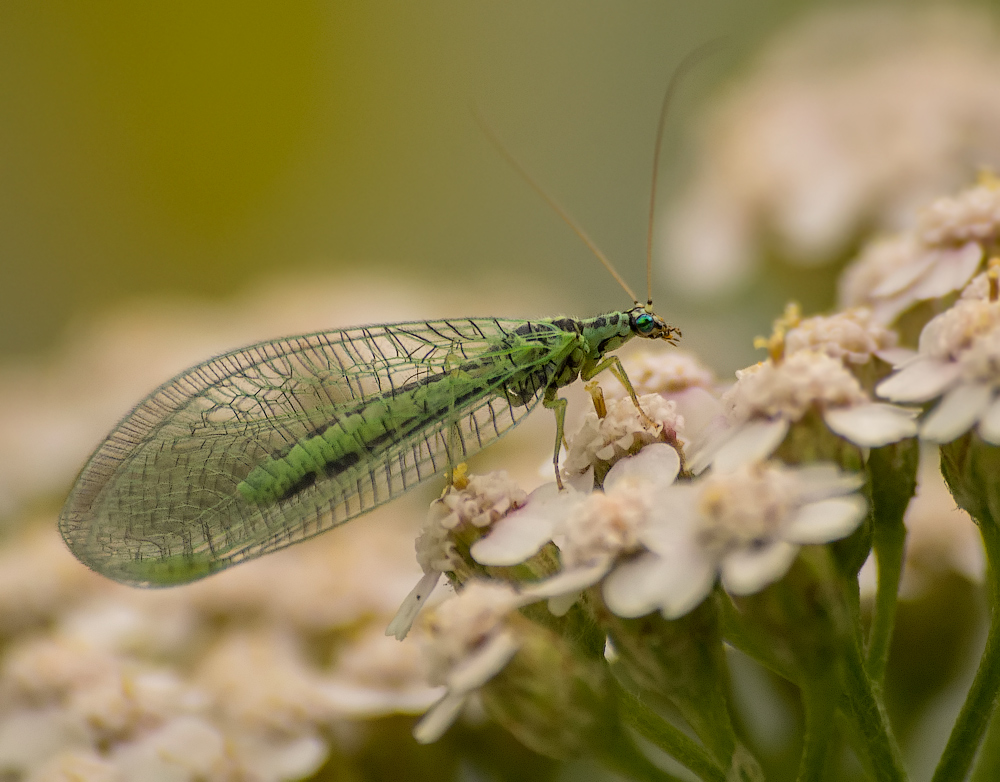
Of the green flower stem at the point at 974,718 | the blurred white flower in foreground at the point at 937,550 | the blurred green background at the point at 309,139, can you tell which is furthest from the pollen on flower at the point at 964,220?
the blurred green background at the point at 309,139

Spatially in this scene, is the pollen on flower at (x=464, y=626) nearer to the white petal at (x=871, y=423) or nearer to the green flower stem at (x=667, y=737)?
the green flower stem at (x=667, y=737)

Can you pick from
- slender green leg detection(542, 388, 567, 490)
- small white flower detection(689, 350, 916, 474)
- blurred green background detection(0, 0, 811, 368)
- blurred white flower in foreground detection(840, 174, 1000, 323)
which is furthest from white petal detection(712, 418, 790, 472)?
blurred green background detection(0, 0, 811, 368)

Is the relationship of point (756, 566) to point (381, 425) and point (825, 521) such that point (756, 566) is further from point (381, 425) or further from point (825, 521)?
point (381, 425)

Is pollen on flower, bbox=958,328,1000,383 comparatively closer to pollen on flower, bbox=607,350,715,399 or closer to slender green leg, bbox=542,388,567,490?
pollen on flower, bbox=607,350,715,399

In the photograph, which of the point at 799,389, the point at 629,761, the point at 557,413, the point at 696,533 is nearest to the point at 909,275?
the point at 799,389

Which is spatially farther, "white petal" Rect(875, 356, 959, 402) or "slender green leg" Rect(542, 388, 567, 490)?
"slender green leg" Rect(542, 388, 567, 490)

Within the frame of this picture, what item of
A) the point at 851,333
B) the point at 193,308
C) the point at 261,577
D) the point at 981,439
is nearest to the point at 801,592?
the point at 981,439
